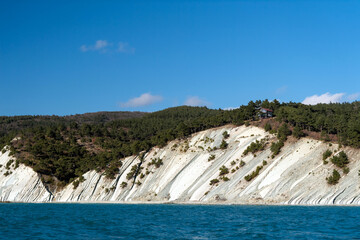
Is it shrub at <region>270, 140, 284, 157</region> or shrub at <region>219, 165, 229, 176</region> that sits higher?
shrub at <region>270, 140, 284, 157</region>

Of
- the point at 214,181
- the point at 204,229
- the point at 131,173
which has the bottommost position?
the point at 204,229

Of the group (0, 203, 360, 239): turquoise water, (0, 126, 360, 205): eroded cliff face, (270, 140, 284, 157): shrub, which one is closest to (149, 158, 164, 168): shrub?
(0, 126, 360, 205): eroded cliff face

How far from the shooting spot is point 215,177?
82625 mm

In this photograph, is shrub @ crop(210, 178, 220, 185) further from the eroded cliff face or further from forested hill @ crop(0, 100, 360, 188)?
forested hill @ crop(0, 100, 360, 188)

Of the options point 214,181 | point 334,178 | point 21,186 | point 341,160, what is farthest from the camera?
point 21,186

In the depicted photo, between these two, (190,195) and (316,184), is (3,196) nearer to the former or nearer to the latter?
(190,195)

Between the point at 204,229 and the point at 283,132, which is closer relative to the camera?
the point at 204,229

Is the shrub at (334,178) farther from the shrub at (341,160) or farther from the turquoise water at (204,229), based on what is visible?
the turquoise water at (204,229)

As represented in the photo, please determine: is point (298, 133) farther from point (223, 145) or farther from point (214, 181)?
point (214, 181)

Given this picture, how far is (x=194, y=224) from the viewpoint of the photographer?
4031cm

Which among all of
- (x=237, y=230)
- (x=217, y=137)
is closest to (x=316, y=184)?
(x=217, y=137)

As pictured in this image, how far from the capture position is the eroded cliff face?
229 ft

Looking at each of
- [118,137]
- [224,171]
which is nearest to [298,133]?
[224,171]

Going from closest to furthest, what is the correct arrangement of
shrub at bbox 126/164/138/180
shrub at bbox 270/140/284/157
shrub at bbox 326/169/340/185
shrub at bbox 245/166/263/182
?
shrub at bbox 326/169/340/185 < shrub at bbox 245/166/263/182 < shrub at bbox 270/140/284/157 < shrub at bbox 126/164/138/180
